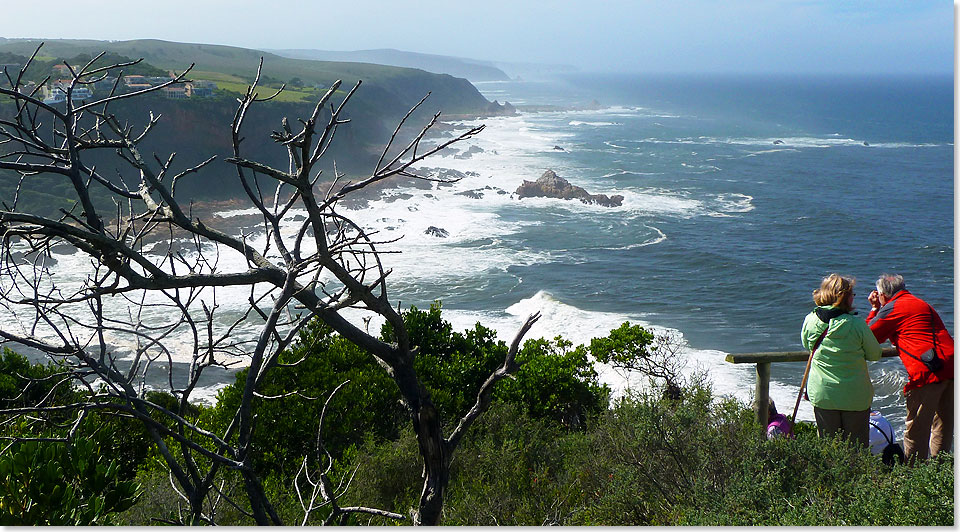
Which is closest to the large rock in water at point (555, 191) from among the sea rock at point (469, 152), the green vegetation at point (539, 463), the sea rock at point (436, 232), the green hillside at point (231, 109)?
the green hillside at point (231, 109)

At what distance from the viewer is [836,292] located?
308 cm

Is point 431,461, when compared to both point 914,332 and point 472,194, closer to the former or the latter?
point 914,332

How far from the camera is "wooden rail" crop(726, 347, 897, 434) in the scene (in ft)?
11.1

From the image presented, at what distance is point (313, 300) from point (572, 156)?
4384 centimetres

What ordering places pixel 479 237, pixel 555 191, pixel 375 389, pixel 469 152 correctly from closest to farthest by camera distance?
pixel 375 389, pixel 479 237, pixel 555 191, pixel 469 152

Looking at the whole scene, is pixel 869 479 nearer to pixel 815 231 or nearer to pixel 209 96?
pixel 815 231

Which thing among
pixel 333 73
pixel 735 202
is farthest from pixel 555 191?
pixel 333 73

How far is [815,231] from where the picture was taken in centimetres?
2605

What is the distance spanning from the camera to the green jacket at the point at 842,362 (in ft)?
10.00

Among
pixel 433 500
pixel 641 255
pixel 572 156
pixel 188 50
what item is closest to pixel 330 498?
pixel 433 500

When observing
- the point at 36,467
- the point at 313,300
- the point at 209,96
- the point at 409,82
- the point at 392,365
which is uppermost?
the point at 409,82

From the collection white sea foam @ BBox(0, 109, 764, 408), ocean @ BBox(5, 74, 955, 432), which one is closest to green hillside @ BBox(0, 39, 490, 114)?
ocean @ BBox(5, 74, 955, 432)

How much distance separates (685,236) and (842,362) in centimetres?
2342

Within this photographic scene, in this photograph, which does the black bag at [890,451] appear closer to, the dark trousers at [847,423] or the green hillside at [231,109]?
the dark trousers at [847,423]
